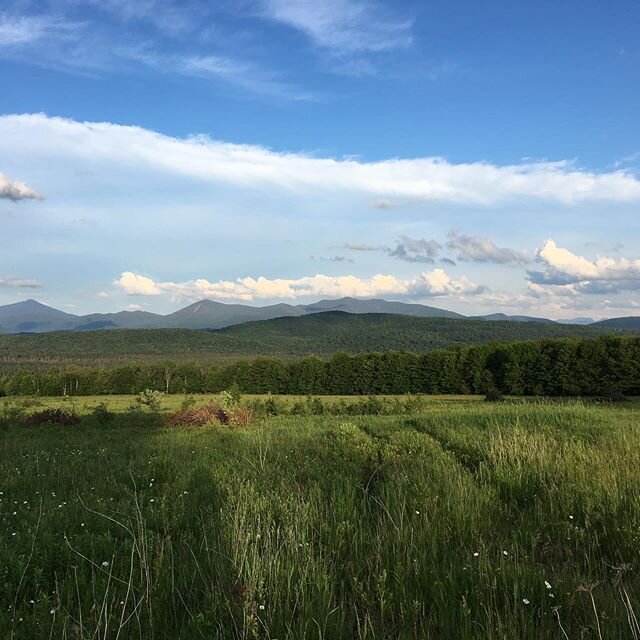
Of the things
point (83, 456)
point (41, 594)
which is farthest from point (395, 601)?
point (83, 456)

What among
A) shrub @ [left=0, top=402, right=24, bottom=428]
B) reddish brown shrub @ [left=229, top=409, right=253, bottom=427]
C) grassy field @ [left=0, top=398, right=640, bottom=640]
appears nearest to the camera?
grassy field @ [left=0, top=398, right=640, bottom=640]

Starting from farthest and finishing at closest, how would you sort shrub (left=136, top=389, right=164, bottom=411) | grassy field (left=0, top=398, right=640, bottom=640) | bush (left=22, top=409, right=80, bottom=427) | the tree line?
the tree line < shrub (left=136, top=389, right=164, bottom=411) < bush (left=22, top=409, right=80, bottom=427) < grassy field (left=0, top=398, right=640, bottom=640)

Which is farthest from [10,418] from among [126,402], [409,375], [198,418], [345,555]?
[409,375]

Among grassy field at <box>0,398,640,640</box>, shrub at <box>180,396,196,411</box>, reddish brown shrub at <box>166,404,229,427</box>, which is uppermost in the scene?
grassy field at <box>0,398,640,640</box>

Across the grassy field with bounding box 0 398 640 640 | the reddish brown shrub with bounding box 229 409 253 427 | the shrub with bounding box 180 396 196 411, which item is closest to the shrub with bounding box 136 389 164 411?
the shrub with bounding box 180 396 196 411

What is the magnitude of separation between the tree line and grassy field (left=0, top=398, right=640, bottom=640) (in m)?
72.2

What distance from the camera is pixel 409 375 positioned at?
96.9 meters

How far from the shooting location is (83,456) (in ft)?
45.2

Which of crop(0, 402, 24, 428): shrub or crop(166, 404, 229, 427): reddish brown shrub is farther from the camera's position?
crop(0, 402, 24, 428): shrub

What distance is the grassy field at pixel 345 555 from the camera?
11.2 feet

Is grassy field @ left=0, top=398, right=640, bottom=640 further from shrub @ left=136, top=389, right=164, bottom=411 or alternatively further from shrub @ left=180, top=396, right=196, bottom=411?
shrub @ left=136, top=389, right=164, bottom=411

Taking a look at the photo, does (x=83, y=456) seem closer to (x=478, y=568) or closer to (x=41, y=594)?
(x=41, y=594)

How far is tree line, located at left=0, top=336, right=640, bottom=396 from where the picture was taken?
74.6m

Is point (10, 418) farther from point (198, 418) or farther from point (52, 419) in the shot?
point (198, 418)
